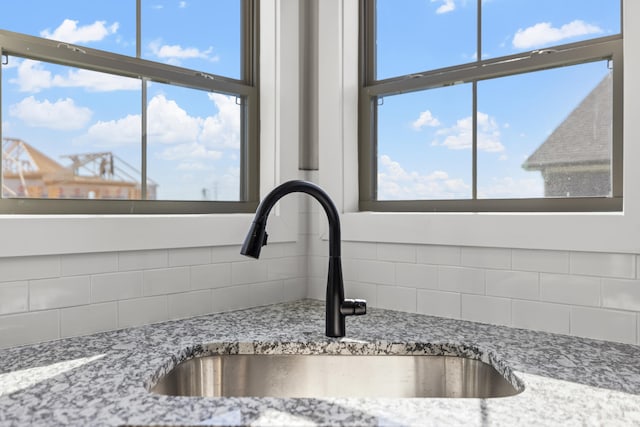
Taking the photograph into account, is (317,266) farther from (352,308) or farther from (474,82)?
(474,82)

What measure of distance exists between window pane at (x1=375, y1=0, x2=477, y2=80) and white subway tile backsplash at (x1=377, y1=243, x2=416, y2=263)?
0.64 metres

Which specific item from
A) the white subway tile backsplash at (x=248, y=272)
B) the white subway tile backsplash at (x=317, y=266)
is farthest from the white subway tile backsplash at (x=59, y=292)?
the white subway tile backsplash at (x=317, y=266)

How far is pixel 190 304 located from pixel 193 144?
1.83ft

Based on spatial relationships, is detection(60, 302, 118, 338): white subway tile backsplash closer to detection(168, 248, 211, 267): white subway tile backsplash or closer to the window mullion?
detection(168, 248, 211, 267): white subway tile backsplash

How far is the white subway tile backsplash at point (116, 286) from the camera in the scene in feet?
5.05

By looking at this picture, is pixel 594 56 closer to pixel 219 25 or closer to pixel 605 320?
pixel 605 320

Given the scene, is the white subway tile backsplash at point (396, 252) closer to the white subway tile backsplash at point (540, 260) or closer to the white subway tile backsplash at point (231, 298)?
the white subway tile backsplash at point (540, 260)

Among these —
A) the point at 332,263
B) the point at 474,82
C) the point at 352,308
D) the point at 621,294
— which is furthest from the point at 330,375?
the point at 474,82

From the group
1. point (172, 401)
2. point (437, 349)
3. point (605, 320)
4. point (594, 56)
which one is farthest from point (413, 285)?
point (172, 401)

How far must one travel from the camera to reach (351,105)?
6.72 ft

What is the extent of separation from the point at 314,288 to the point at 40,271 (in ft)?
3.24

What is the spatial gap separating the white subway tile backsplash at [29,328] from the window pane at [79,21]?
774 mm

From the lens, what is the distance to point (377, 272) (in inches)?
75.2

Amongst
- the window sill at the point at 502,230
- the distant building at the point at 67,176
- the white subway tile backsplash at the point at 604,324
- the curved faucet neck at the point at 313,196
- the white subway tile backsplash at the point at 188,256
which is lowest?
the white subway tile backsplash at the point at 604,324
